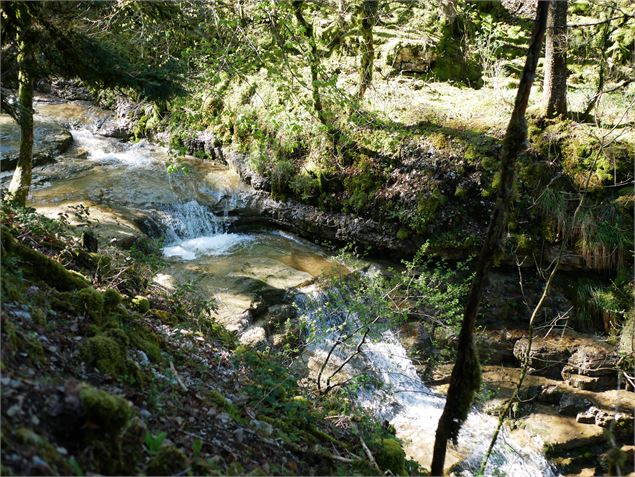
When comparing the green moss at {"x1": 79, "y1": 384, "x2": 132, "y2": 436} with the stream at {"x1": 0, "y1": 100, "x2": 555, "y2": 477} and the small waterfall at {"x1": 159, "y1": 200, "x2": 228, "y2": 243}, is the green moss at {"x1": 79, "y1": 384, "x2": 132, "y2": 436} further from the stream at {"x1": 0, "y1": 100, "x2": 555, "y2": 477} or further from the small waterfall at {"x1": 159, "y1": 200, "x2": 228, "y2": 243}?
the small waterfall at {"x1": 159, "y1": 200, "x2": 228, "y2": 243}

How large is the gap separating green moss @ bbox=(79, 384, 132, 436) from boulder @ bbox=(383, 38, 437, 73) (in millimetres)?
12335

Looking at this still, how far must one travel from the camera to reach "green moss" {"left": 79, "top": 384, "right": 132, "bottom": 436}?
2400mm

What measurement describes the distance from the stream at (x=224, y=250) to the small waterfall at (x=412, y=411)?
0.6 inches

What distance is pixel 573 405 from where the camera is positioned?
26.1 feet

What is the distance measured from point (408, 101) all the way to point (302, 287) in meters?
5.39

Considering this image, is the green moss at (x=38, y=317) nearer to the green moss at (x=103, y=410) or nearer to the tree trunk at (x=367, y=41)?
the green moss at (x=103, y=410)

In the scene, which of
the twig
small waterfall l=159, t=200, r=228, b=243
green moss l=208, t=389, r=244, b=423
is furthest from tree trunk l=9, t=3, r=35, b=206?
the twig

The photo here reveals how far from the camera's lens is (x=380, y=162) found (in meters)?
10.9

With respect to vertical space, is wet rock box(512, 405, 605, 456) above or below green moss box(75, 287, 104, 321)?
below

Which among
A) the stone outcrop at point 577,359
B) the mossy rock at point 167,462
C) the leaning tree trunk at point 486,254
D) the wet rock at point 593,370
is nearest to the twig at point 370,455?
the leaning tree trunk at point 486,254

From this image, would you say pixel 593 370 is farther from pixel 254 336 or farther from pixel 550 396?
pixel 254 336

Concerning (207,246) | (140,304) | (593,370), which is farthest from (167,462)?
(207,246)

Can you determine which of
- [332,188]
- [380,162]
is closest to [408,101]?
[380,162]

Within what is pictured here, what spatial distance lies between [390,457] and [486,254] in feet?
7.06
